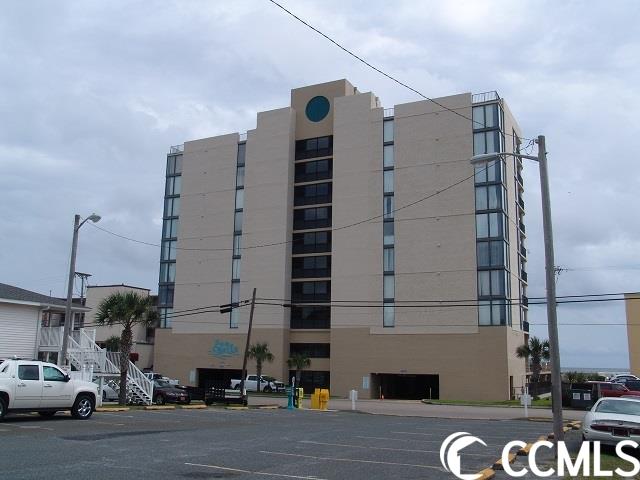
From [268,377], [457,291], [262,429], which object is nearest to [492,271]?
[457,291]

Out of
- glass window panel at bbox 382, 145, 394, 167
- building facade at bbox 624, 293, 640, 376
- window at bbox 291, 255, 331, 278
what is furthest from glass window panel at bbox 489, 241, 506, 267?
building facade at bbox 624, 293, 640, 376

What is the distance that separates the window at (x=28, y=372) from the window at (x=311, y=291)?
151 feet

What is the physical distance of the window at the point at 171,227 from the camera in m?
74.8

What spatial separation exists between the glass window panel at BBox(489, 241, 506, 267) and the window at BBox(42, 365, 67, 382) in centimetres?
4217

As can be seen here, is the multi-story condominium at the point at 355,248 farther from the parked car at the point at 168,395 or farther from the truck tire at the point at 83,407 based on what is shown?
the truck tire at the point at 83,407

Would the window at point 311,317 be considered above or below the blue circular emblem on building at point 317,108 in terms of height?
below

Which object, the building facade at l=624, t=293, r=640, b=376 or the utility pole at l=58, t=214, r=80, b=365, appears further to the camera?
the building facade at l=624, t=293, r=640, b=376

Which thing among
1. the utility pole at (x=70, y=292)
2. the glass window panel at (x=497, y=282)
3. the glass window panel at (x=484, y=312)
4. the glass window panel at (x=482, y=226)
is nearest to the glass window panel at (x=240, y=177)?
the glass window panel at (x=482, y=226)

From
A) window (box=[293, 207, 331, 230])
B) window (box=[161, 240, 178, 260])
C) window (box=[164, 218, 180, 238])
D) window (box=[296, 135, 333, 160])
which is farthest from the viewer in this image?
window (box=[164, 218, 180, 238])

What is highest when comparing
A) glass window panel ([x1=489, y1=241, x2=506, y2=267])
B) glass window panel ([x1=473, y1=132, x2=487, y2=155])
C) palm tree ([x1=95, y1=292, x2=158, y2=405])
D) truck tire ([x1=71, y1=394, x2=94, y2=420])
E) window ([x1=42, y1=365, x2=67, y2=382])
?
glass window panel ([x1=473, y1=132, x2=487, y2=155])

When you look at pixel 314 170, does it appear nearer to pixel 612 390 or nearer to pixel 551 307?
pixel 612 390

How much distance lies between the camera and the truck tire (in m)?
20.2

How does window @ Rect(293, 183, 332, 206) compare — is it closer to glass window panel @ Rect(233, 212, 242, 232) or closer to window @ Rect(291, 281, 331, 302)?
glass window panel @ Rect(233, 212, 242, 232)

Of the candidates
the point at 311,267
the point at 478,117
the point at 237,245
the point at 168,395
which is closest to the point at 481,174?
the point at 478,117
